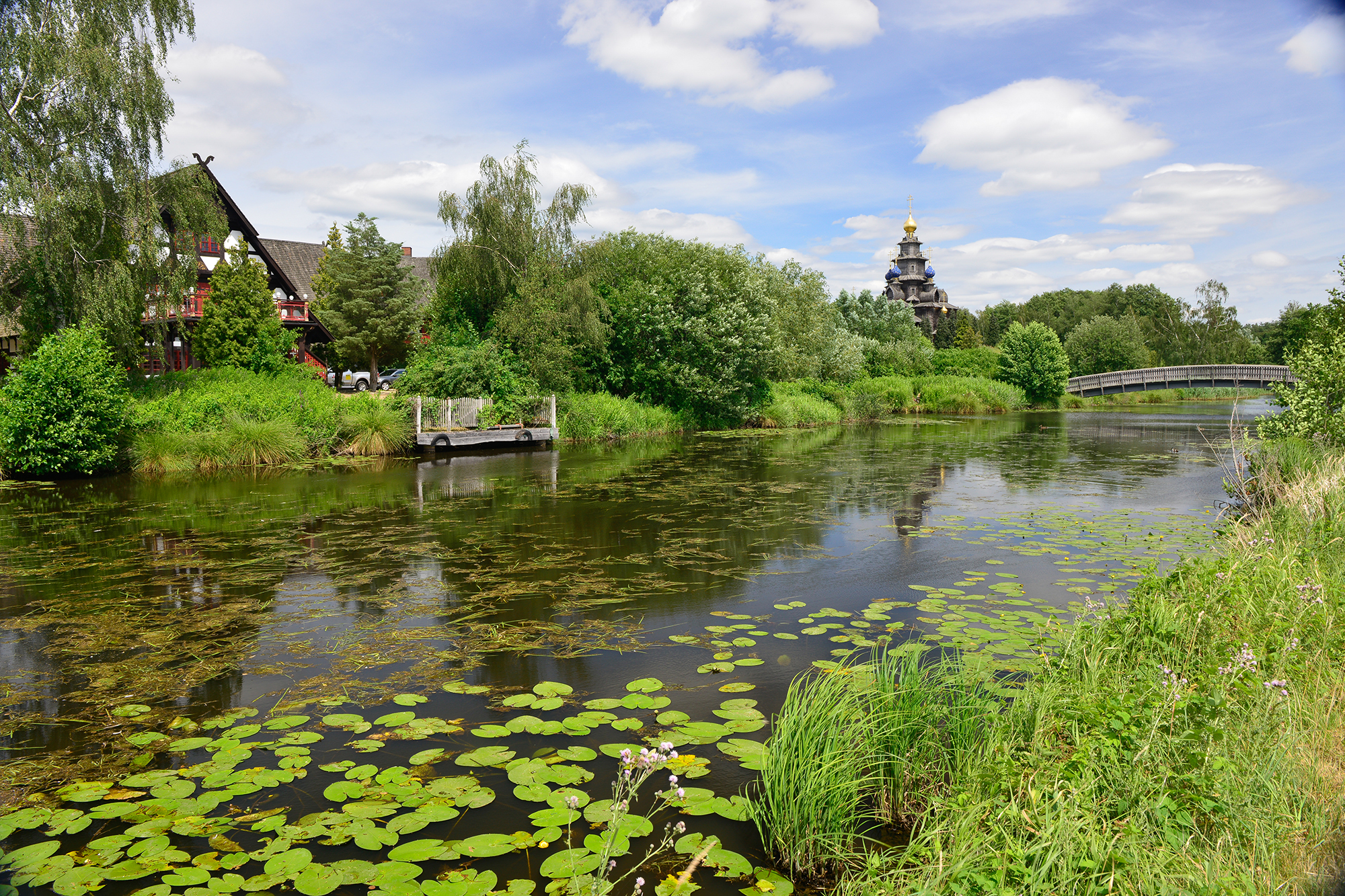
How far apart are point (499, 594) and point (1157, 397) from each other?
66.7 meters

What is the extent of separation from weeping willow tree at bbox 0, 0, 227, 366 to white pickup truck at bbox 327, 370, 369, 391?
62.0 ft

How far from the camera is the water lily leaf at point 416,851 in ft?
11.8

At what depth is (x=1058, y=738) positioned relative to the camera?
13.9 feet

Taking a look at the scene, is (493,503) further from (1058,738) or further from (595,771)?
(1058,738)

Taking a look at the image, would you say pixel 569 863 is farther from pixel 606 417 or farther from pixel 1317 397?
pixel 606 417

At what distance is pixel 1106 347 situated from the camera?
235ft

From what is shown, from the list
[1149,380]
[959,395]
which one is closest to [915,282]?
[1149,380]

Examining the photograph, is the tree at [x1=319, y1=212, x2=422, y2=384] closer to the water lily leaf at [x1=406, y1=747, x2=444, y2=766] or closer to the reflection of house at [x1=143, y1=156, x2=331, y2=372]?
the reflection of house at [x1=143, y1=156, x2=331, y2=372]

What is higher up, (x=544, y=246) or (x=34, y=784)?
(x=544, y=246)

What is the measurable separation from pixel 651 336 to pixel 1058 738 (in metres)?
27.1

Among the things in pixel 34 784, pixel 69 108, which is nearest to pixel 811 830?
pixel 34 784

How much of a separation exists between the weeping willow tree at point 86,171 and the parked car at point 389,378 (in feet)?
56.4

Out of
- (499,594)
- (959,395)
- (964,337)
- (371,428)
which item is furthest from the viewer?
(964,337)

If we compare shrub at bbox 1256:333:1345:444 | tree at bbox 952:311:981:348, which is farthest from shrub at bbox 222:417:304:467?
tree at bbox 952:311:981:348
